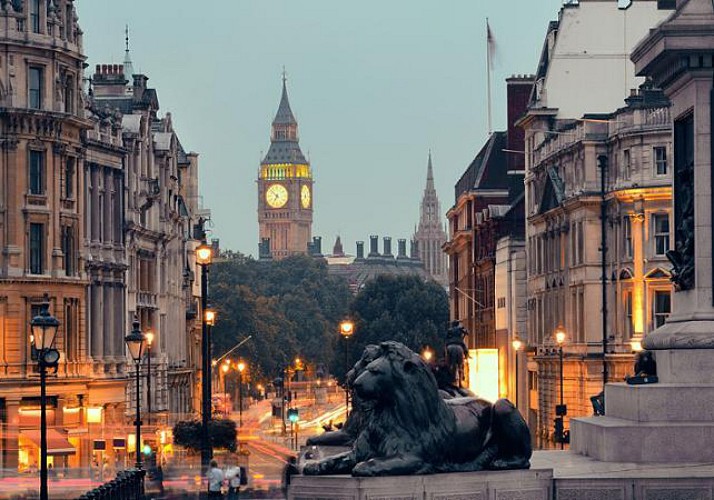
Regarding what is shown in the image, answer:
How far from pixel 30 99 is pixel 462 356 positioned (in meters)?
51.5

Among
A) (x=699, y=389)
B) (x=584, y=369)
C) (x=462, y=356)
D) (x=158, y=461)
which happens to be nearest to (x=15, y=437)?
(x=158, y=461)

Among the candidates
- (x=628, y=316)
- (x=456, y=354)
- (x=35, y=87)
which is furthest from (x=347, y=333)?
(x=456, y=354)

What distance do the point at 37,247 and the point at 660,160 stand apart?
2564 centimetres

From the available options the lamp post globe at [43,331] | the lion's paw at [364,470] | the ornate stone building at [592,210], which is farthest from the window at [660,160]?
the lion's paw at [364,470]

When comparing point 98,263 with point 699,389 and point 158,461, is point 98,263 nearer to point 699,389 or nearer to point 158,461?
point 158,461

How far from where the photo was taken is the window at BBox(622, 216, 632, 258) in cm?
10756

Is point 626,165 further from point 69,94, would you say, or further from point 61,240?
point 61,240

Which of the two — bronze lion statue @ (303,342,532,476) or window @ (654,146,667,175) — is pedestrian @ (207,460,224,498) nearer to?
bronze lion statue @ (303,342,532,476)

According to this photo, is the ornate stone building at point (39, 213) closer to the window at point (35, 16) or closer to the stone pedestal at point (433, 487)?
the window at point (35, 16)

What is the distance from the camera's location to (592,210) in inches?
4331

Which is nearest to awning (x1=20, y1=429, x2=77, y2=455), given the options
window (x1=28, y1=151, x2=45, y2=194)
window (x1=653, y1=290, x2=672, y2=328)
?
window (x1=28, y1=151, x2=45, y2=194)

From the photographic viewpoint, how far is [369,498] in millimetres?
34031

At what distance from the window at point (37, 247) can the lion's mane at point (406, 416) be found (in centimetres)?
6117

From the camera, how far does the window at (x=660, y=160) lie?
10450cm
